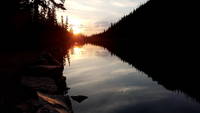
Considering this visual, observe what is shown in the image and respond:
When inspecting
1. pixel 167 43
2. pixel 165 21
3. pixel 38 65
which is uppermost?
pixel 165 21

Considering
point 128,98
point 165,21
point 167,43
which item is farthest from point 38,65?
point 165,21

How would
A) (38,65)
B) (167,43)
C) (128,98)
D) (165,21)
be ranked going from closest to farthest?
(128,98)
(38,65)
(167,43)
(165,21)

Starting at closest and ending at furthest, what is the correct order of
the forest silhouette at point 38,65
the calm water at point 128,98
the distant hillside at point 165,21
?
the forest silhouette at point 38,65 < the calm water at point 128,98 < the distant hillside at point 165,21

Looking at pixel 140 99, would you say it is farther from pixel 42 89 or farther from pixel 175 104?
pixel 42 89

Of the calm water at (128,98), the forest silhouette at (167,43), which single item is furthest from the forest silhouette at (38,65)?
the calm water at (128,98)

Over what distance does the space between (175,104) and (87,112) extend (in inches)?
173

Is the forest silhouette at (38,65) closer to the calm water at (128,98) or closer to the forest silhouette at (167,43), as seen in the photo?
the forest silhouette at (167,43)

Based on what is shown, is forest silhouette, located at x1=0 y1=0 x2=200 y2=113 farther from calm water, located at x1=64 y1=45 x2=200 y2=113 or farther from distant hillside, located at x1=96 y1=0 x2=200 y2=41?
calm water, located at x1=64 y1=45 x2=200 y2=113

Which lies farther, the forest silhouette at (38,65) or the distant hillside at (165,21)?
the distant hillside at (165,21)

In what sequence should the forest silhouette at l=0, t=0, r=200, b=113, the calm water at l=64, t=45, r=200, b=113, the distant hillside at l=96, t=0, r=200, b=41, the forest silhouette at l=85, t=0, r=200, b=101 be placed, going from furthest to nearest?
1. the distant hillside at l=96, t=0, r=200, b=41
2. the forest silhouette at l=85, t=0, r=200, b=101
3. the calm water at l=64, t=45, r=200, b=113
4. the forest silhouette at l=0, t=0, r=200, b=113

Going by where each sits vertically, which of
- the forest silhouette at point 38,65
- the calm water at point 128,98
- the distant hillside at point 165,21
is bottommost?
the calm water at point 128,98

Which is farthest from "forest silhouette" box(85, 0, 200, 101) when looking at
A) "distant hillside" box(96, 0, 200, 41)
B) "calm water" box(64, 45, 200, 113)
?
"calm water" box(64, 45, 200, 113)

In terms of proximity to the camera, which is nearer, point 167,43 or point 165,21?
point 167,43

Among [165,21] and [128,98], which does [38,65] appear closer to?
[128,98]
